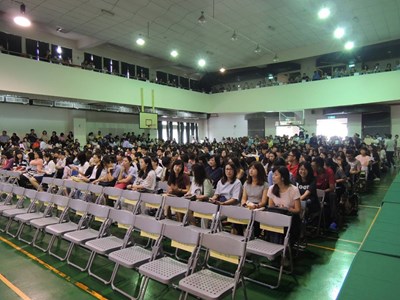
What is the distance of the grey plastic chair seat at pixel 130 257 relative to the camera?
2844 mm

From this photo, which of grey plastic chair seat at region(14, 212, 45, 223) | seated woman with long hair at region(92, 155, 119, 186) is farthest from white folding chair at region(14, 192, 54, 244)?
seated woman with long hair at region(92, 155, 119, 186)

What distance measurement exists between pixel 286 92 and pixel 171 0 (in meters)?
9.31

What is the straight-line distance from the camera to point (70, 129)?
50.1 feet

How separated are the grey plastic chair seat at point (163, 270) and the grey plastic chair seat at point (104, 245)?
2.16 feet

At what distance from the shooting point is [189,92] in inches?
726

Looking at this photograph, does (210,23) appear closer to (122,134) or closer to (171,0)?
(171,0)

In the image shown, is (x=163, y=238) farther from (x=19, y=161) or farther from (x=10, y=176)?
(x=19, y=161)

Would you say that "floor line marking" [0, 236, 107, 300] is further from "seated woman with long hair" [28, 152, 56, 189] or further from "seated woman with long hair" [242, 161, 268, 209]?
"seated woman with long hair" [28, 152, 56, 189]

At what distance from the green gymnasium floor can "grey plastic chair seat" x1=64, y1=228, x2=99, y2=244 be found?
40 cm

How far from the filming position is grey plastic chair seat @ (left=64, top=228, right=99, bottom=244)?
3486 millimetres

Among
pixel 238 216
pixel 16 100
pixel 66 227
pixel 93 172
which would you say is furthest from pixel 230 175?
pixel 16 100

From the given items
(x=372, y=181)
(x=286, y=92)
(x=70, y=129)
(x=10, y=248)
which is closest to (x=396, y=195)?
(x=10, y=248)

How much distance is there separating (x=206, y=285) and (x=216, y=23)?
12.0 metres

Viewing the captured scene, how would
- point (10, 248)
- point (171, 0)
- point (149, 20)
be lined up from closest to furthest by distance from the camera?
point (10, 248), point (171, 0), point (149, 20)
